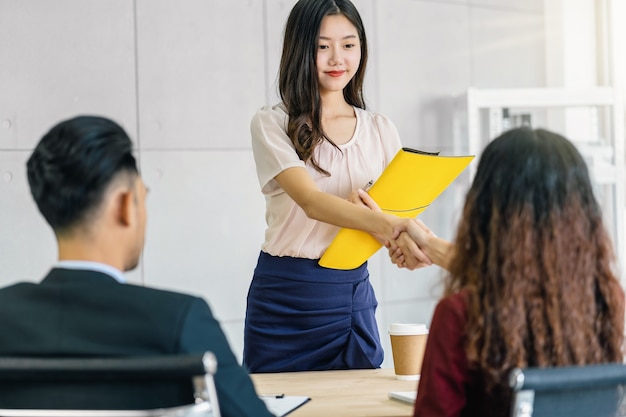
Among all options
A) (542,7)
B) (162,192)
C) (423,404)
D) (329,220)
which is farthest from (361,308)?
(542,7)

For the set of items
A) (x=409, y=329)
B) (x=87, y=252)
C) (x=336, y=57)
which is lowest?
(x=409, y=329)

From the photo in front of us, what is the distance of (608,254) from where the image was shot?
151 cm

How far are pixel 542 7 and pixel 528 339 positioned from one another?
14.3ft

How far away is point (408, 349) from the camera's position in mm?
2141

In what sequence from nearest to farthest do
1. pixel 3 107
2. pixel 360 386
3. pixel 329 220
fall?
pixel 360 386 < pixel 329 220 < pixel 3 107

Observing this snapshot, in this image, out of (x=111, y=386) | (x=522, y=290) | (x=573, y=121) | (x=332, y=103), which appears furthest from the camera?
(x=573, y=121)

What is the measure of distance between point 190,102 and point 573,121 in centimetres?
238

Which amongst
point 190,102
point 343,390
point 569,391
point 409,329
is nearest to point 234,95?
point 190,102

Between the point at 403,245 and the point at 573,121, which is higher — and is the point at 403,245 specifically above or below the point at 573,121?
below

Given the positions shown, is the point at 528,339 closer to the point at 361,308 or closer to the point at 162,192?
the point at 361,308

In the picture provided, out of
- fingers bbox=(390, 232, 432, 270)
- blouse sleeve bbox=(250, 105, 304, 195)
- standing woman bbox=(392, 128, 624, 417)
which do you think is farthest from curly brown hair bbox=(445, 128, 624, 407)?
blouse sleeve bbox=(250, 105, 304, 195)

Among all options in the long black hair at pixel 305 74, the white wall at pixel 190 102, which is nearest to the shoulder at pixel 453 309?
the long black hair at pixel 305 74

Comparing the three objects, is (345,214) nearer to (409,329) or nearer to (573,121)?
(409,329)

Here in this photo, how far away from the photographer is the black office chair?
127 cm
